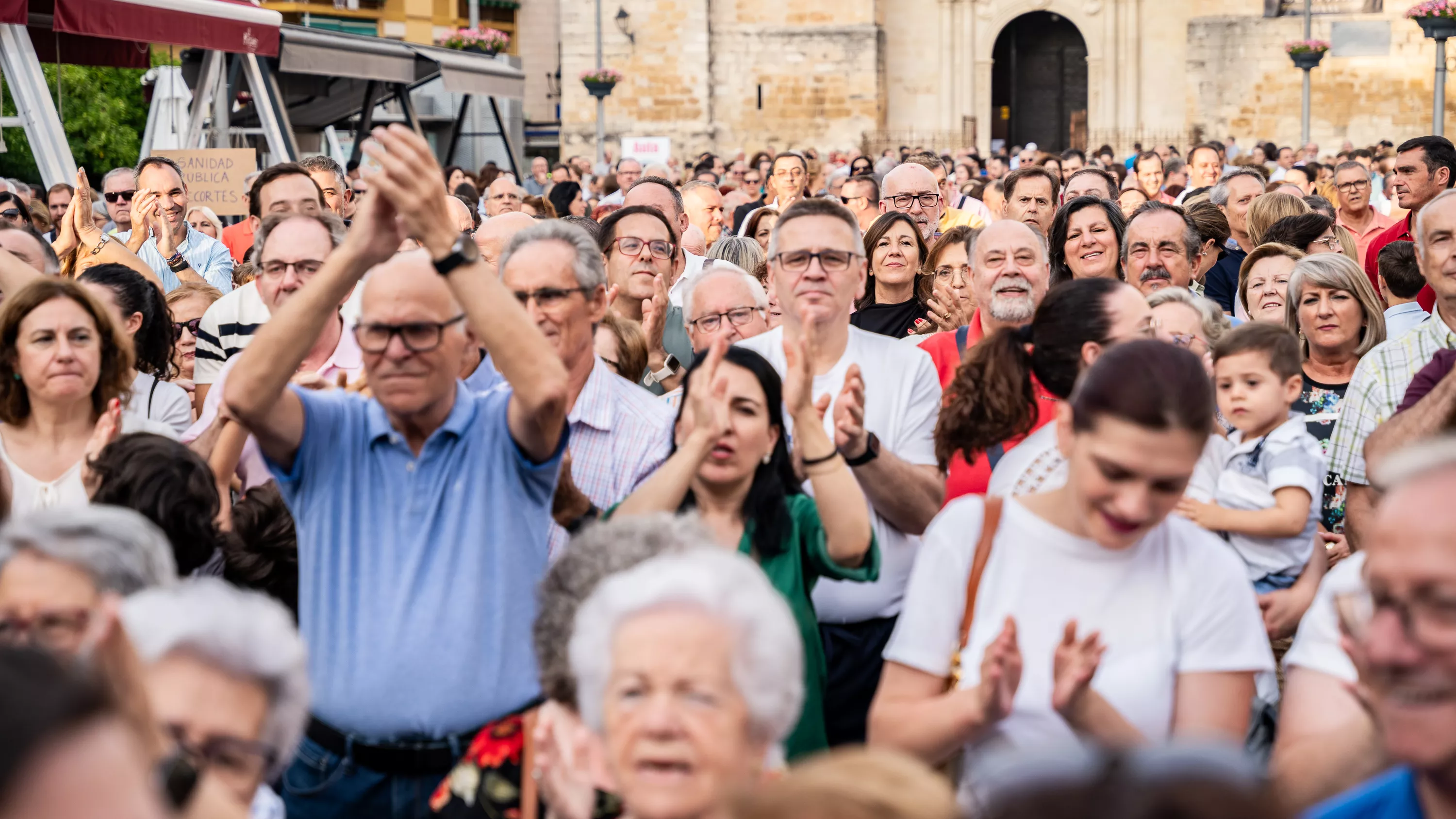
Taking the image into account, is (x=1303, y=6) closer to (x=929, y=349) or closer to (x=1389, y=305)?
(x=1389, y=305)

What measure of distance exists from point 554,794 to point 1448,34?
759 inches

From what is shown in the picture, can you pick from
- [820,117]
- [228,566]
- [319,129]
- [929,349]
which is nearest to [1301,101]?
[820,117]

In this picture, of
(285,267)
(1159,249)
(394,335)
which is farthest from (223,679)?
(1159,249)

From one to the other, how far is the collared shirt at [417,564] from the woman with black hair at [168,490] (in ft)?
0.99

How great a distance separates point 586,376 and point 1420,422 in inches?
81.2

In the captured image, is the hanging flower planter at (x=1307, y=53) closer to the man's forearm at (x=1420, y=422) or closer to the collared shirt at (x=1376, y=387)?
the collared shirt at (x=1376, y=387)

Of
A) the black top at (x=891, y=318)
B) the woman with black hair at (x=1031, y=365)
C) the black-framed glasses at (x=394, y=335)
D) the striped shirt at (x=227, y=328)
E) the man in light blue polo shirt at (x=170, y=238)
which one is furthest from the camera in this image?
the man in light blue polo shirt at (x=170, y=238)

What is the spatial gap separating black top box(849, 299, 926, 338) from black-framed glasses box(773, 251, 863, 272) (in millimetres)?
2463

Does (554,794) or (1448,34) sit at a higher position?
(1448,34)

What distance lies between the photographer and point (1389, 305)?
7289 millimetres

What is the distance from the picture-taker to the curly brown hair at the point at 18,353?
4.21 m

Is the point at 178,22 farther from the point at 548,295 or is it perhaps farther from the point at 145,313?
the point at 548,295

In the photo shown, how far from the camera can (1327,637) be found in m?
2.72

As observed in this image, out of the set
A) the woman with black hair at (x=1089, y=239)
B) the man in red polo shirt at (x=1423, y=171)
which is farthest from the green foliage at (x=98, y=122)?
the woman with black hair at (x=1089, y=239)
